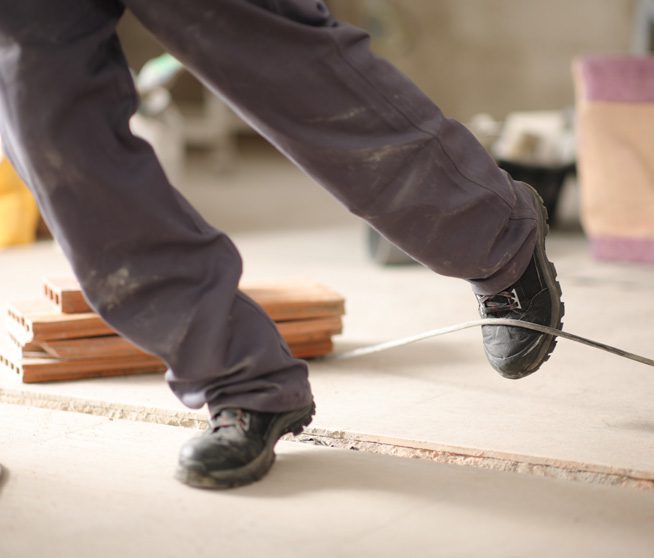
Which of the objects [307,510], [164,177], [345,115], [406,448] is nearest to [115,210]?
[164,177]

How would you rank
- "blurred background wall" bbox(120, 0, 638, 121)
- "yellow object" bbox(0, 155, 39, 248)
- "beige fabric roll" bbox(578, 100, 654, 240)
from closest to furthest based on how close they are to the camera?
1. "beige fabric roll" bbox(578, 100, 654, 240)
2. "yellow object" bbox(0, 155, 39, 248)
3. "blurred background wall" bbox(120, 0, 638, 121)

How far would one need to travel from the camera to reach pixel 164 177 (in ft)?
3.97

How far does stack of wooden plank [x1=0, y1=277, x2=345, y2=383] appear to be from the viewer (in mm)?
1712

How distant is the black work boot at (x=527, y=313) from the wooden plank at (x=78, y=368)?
0.61 m

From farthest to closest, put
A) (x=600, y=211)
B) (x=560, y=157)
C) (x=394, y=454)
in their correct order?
(x=560, y=157), (x=600, y=211), (x=394, y=454)

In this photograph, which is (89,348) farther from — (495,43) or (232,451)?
(495,43)

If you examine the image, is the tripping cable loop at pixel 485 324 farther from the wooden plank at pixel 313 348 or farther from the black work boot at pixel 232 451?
the black work boot at pixel 232 451

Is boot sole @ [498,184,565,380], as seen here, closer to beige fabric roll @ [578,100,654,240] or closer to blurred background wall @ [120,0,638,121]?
beige fabric roll @ [578,100,654,240]

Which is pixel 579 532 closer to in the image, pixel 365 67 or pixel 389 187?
pixel 389 187

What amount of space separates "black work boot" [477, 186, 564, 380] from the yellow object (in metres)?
2.05

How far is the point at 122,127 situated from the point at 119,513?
43cm

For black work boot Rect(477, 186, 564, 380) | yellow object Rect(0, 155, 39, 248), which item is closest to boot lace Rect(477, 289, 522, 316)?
black work boot Rect(477, 186, 564, 380)

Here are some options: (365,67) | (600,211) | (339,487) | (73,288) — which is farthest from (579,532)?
(600,211)

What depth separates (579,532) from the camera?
1101mm
